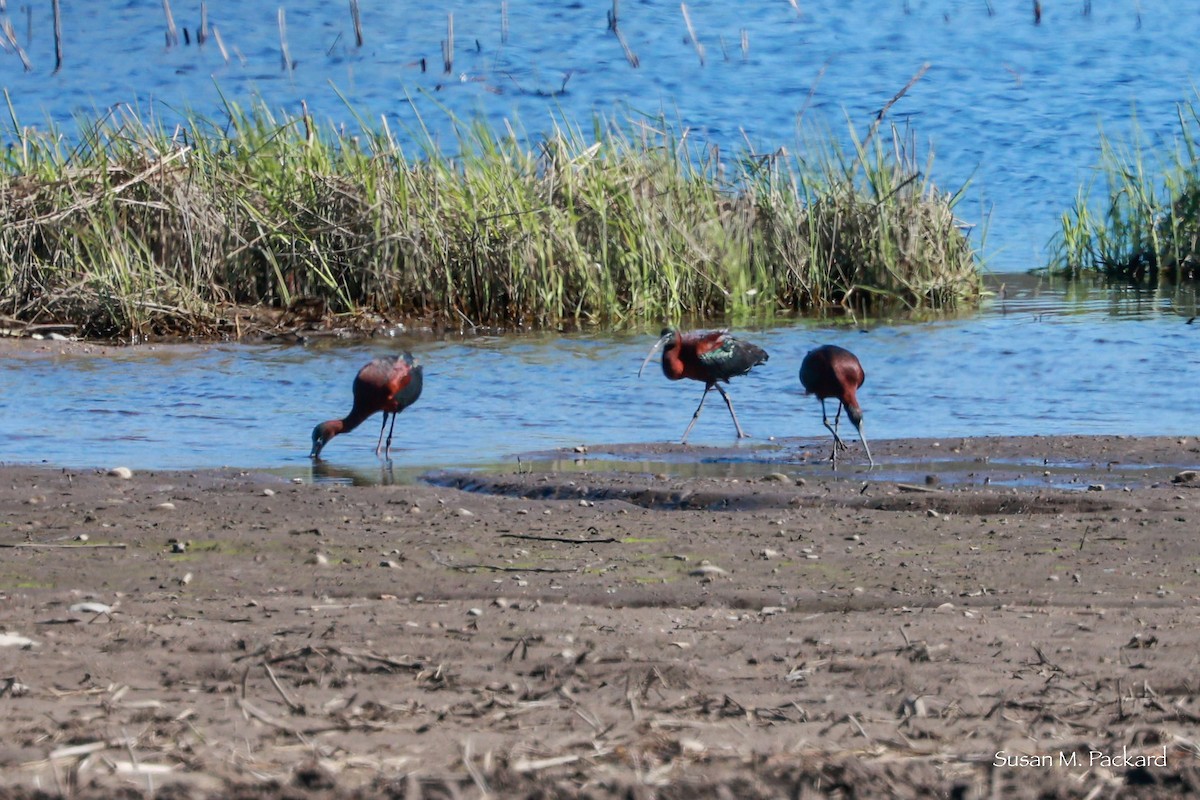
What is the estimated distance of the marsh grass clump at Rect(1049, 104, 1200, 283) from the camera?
1584 cm

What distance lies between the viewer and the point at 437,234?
13734 mm

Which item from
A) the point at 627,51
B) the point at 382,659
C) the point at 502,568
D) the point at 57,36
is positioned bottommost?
the point at 627,51

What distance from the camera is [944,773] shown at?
294 cm

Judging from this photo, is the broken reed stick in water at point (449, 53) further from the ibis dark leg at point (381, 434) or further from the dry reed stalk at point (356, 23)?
the ibis dark leg at point (381, 434)

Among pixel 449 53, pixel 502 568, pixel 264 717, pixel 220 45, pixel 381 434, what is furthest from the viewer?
pixel 449 53

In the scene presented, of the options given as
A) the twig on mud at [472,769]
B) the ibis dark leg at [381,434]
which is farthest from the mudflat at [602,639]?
the ibis dark leg at [381,434]

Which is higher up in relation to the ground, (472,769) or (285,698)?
(472,769)

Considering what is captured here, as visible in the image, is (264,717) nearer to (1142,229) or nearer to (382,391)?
(382,391)

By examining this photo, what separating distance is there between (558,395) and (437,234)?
337 centimetres

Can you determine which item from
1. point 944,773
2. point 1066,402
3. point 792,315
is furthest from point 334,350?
point 944,773

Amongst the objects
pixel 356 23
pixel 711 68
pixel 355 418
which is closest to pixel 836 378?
pixel 355 418

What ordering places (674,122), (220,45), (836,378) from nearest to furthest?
(836,378) < (674,122) < (220,45)

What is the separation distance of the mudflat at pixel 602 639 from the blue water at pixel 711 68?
16.1m

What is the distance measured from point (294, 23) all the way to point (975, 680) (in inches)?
1192
